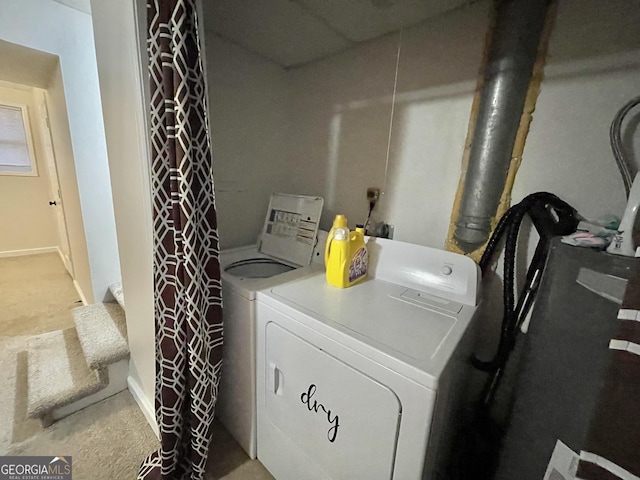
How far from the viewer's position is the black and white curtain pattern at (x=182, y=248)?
35.0 inches

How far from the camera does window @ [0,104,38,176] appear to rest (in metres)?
3.70

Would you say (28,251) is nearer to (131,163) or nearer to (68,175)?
(68,175)

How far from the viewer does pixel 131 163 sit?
1196 mm

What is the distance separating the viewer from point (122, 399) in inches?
65.2

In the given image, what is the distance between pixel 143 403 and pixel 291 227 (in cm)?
142

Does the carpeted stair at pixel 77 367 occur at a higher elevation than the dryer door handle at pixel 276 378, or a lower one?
lower

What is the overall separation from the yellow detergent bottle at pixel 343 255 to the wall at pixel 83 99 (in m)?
2.27

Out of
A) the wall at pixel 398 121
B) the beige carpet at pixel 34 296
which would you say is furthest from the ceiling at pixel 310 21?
the beige carpet at pixel 34 296

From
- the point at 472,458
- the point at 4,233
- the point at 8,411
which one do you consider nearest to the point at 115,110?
the point at 8,411

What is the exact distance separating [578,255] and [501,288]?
0.56m

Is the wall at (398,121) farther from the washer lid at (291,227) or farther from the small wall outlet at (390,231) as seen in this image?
the washer lid at (291,227)

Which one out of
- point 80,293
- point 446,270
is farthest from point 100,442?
point 80,293

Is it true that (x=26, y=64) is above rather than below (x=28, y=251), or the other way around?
above

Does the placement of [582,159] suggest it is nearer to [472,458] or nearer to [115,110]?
[472,458]
